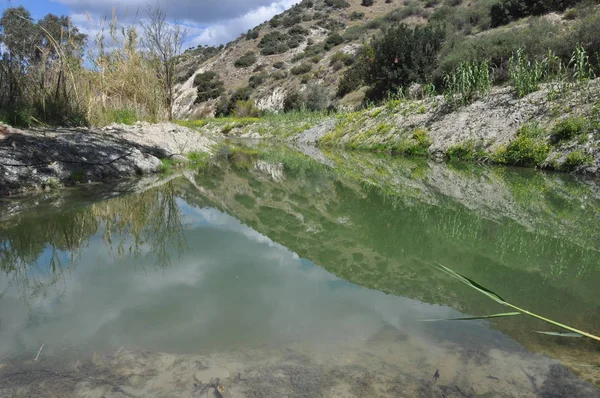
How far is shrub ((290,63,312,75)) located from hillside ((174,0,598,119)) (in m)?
0.10

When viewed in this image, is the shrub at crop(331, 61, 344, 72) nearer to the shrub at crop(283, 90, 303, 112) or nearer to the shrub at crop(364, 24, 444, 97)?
the shrub at crop(283, 90, 303, 112)

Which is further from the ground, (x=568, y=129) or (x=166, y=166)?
(x=568, y=129)

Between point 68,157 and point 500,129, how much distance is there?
1155cm

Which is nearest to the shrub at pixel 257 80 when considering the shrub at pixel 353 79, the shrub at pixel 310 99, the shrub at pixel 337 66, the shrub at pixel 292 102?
the shrub at pixel 292 102

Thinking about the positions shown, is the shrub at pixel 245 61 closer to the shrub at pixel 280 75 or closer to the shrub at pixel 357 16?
the shrub at pixel 280 75

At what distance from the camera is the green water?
2.47 m

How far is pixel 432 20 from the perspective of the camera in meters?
40.4

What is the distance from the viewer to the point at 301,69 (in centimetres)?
4262

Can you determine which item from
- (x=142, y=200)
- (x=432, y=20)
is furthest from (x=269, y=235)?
(x=432, y=20)

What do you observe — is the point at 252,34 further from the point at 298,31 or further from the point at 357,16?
the point at 357,16

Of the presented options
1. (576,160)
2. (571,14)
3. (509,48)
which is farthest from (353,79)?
(576,160)

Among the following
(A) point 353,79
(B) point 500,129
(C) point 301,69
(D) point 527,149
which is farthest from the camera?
(C) point 301,69

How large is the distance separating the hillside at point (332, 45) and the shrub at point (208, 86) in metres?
0.12

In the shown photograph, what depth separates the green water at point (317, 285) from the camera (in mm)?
2473
